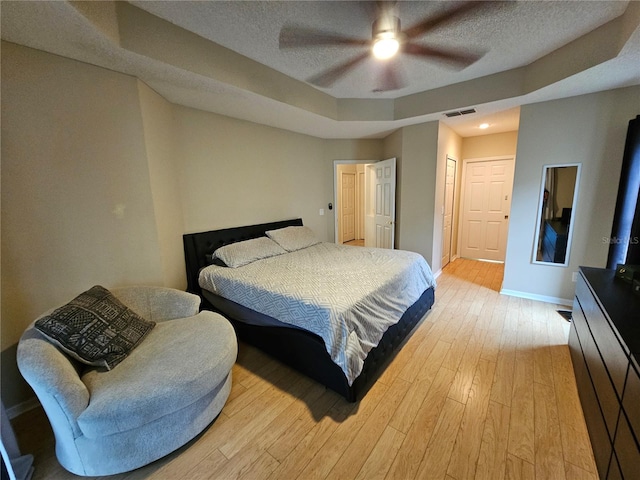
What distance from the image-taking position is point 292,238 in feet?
11.9

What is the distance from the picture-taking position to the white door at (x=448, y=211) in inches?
172

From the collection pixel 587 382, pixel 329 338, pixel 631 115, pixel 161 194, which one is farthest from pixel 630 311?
pixel 161 194

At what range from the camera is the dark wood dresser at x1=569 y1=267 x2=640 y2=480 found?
3.50 ft

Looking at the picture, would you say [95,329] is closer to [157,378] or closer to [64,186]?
[157,378]

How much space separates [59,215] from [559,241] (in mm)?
4971

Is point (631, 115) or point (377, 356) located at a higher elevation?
point (631, 115)

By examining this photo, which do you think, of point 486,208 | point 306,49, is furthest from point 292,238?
point 486,208

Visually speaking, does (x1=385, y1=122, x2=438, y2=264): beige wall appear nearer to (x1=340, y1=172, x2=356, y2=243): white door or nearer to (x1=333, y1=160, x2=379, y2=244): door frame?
(x1=333, y1=160, x2=379, y2=244): door frame

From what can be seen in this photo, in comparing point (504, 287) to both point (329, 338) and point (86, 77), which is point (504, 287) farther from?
point (86, 77)

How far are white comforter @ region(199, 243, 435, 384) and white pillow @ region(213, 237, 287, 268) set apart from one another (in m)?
0.12

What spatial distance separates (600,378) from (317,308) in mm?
1636

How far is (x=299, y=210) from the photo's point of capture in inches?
169

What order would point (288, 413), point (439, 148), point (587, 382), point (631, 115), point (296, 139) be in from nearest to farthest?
point (587, 382) → point (288, 413) → point (631, 115) → point (439, 148) → point (296, 139)

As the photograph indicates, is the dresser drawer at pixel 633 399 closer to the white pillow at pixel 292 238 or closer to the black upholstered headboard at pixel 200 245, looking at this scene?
the white pillow at pixel 292 238
